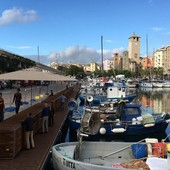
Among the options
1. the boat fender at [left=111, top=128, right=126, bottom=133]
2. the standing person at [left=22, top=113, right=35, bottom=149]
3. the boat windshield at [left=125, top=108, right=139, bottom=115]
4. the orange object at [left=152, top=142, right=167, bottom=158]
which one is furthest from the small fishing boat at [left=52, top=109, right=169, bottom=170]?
the boat windshield at [left=125, top=108, right=139, bottom=115]

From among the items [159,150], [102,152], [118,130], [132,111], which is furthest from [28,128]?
[132,111]

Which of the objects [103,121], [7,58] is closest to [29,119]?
[103,121]

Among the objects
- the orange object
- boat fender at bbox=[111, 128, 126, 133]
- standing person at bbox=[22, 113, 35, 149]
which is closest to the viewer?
the orange object

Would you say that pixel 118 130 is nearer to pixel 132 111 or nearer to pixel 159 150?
pixel 132 111

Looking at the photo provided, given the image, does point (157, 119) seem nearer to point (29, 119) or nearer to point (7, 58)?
point (29, 119)

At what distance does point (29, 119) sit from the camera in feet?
49.8

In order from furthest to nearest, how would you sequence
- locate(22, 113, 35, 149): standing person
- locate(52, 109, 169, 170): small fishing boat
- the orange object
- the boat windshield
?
the boat windshield
locate(22, 113, 35, 149): standing person
the orange object
locate(52, 109, 169, 170): small fishing boat

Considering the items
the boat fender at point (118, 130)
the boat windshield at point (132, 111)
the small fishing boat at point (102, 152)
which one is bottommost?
the boat fender at point (118, 130)

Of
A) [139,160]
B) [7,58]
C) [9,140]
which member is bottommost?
[139,160]

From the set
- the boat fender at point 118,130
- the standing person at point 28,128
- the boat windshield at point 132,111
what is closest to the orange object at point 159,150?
the standing person at point 28,128

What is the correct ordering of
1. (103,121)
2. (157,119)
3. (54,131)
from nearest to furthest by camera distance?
1. (54,131)
2. (103,121)
3. (157,119)

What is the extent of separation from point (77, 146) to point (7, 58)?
65.0 meters

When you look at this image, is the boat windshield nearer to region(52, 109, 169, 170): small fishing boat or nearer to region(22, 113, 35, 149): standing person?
region(52, 109, 169, 170): small fishing boat

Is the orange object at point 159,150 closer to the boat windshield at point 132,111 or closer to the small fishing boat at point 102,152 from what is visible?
the small fishing boat at point 102,152
